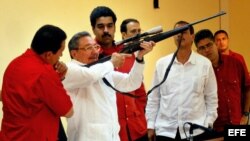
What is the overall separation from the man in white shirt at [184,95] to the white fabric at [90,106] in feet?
2.32

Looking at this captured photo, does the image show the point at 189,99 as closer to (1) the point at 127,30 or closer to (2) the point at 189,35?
(2) the point at 189,35

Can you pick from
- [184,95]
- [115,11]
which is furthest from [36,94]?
[115,11]

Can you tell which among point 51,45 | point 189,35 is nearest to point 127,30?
point 189,35

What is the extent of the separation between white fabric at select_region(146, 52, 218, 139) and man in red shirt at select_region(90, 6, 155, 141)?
0.21m

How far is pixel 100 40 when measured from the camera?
2291 millimetres

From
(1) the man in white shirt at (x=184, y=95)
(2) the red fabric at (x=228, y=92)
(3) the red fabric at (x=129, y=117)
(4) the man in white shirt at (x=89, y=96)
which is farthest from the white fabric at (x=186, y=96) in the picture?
(4) the man in white shirt at (x=89, y=96)

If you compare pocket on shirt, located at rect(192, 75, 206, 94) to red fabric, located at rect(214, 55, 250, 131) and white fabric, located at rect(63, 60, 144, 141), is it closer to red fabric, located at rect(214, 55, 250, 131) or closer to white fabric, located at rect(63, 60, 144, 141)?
red fabric, located at rect(214, 55, 250, 131)

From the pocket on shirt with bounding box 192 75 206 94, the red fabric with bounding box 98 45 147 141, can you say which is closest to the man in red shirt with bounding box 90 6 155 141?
the red fabric with bounding box 98 45 147 141

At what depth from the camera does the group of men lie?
5.82 ft

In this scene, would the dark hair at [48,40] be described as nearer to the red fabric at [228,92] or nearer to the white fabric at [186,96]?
the white fabric at [186,96]

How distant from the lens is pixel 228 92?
9.81ft

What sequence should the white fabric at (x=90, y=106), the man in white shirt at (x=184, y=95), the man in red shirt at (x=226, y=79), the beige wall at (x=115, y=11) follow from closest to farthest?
the white fabric at (x=90, y=106), the man in white shirt at (x=184, y=95), the beige wall at (x=115, y=11), the man in red shirt at (x=226, y=79)

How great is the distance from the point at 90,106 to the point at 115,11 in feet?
5.49

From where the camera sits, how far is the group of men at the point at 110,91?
1772 mm
